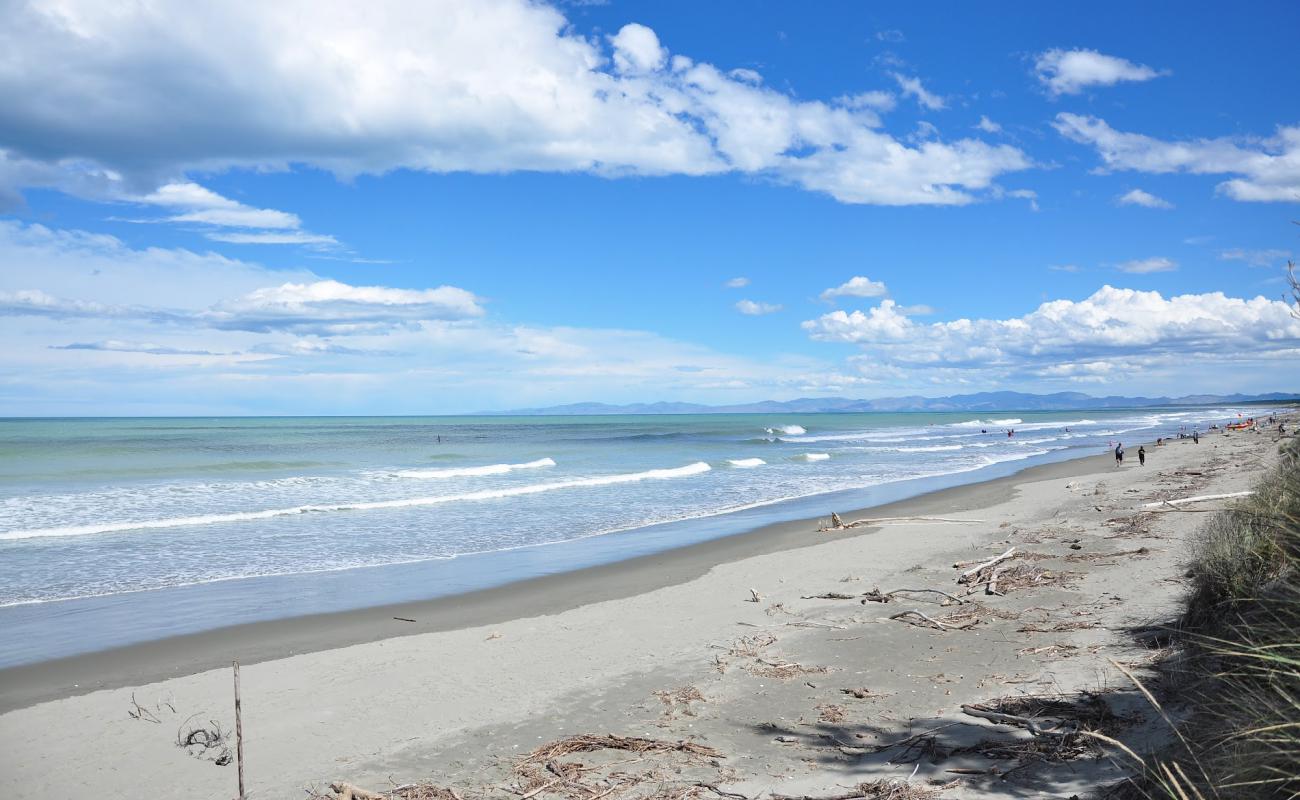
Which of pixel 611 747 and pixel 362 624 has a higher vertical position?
pixel 611 747

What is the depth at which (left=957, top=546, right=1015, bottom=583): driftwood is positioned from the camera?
36.0ft

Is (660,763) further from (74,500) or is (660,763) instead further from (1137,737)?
(74,500)

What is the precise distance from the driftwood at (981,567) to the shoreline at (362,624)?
164 inches

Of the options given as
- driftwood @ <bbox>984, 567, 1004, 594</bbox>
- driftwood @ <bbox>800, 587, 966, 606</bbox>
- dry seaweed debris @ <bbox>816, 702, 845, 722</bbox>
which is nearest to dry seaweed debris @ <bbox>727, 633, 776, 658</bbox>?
dry seaweed debris @ <bbox>816, 702, 845, 722</bbox>

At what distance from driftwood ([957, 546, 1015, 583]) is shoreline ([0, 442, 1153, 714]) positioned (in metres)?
4.16

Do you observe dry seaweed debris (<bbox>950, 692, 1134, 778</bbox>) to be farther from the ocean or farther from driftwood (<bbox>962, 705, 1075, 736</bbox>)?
the ocean

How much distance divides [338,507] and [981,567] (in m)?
18.3

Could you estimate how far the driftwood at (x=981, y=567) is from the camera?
36.0ft

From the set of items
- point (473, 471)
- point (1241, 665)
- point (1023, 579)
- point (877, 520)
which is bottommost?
point (877, 520)

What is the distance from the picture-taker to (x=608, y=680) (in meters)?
7.79

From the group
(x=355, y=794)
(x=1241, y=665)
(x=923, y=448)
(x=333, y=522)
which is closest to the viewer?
(x=1241, y=665)

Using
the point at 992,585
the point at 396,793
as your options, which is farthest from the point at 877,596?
the point at 396,793

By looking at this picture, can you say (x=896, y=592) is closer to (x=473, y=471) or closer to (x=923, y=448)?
(x=473, y=471)

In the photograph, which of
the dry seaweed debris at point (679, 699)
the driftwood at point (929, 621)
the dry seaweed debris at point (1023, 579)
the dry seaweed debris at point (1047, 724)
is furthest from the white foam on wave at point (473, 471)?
the dry seaweed debris at point (1047, 724)
